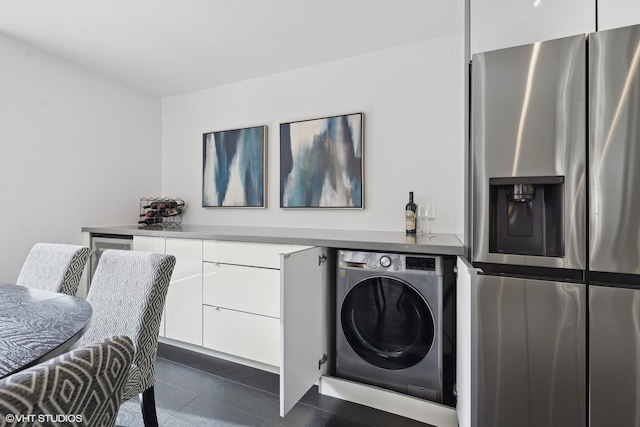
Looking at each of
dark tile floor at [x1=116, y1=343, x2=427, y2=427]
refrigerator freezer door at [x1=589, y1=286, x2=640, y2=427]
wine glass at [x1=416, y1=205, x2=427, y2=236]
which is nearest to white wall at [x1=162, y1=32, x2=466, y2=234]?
wine glass at [x1=416, y1=205, x2=427, y2=236]

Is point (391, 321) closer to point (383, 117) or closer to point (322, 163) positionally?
point (322, 163)

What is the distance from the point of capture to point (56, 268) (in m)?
1.56

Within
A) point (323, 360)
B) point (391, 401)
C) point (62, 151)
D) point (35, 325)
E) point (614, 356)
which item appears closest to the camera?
point (35, 325)

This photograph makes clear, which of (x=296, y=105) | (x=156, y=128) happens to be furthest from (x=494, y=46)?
(x=156, y=128)

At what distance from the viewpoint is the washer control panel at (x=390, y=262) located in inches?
66.4

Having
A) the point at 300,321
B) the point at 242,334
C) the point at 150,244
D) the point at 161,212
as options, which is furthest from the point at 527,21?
the point at 161,212

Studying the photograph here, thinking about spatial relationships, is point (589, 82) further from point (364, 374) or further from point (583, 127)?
point (364, 374)

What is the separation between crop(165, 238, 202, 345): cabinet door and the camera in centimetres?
232

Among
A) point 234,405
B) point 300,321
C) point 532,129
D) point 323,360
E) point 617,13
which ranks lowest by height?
point 234,405

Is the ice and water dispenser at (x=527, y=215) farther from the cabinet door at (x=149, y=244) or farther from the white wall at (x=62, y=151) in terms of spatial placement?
the white wall at (x=62, y=151)

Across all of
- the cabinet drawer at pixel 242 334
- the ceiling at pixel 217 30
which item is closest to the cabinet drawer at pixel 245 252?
the cabinet drawer at pixel 242 334

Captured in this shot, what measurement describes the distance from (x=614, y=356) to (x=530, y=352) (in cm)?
26

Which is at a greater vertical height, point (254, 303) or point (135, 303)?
point (135, 303)

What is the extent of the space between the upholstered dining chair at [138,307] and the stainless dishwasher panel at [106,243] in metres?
1.26
